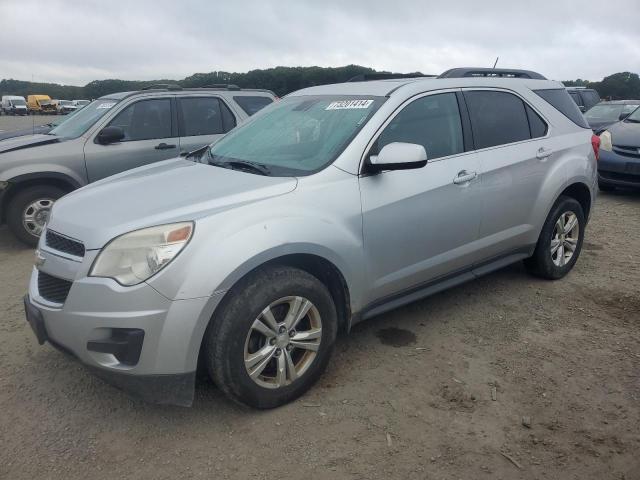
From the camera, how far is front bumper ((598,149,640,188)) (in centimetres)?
810

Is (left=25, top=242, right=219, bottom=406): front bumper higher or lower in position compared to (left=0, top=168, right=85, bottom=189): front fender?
lower

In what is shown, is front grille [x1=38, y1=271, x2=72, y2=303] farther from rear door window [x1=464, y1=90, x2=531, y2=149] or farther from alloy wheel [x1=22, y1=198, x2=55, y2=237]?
alloy wheel [x1=22, y1=198, x2=55, y2=237]

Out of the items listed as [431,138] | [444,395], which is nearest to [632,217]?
[431,138]

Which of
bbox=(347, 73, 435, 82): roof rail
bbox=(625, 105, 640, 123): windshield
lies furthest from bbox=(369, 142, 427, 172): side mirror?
bbox=(625, 105, 640, 123): windshield

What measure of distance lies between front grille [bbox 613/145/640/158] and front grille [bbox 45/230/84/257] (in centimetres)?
830

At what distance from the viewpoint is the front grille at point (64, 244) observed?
103 inches

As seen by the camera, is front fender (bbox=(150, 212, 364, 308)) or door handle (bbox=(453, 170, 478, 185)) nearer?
front fender (bbox=(150, 212, 364, 308))

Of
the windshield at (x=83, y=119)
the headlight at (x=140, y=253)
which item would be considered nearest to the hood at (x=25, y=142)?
the windshield at (x=83, y=119)

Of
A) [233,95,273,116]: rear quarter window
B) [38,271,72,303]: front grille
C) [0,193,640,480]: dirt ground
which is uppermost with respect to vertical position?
[233,95,273,116]: rear quarter window

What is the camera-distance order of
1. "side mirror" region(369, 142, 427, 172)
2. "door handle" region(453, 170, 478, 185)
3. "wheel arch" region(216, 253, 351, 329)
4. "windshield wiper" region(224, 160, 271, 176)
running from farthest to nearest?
"door handle" region(453, 170, 478, 185)
"windshield wiper" region(224, 160, 271, 176)
"side mirror" region(369, 142, 427, 172)
"wheel arch" region(216, 253, 351, 329)

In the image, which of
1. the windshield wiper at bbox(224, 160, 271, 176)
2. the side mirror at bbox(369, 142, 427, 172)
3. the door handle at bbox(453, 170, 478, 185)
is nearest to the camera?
the side mirror at bbox(369, 142, 427, 172)

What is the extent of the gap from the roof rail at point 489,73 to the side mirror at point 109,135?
12.8 ft

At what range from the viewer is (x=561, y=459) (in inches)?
98.0

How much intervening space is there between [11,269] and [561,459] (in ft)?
16.6
